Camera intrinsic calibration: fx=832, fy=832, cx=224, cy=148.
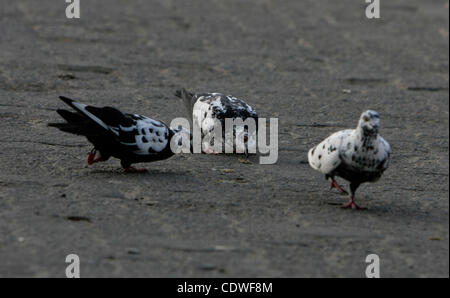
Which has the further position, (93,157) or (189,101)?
(189,101)

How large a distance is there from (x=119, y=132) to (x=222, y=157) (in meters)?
1.32

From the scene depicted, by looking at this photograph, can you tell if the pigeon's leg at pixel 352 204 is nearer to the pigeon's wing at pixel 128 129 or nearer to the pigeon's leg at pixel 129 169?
the pigeon's wing at pixel 128 129

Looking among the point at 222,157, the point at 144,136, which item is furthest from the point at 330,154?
the point at 222,157

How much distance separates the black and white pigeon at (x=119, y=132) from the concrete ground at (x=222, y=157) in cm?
21

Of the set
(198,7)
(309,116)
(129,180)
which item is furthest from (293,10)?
(129,180)

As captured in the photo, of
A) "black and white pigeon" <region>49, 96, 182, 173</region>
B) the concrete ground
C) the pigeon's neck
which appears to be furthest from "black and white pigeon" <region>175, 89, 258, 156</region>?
the pigeon's neck

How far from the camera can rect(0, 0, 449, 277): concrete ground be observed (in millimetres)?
5211

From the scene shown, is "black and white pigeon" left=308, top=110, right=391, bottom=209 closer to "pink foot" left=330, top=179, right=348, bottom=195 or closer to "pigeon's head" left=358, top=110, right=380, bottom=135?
"pigeon's head" left=358, top=110, right=380, bottom=135

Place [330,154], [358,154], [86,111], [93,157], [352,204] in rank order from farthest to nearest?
[93,157]
[86,111]
[352,204]
[330,154]
[358,154]

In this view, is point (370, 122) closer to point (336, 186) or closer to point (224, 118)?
point (336, 186)

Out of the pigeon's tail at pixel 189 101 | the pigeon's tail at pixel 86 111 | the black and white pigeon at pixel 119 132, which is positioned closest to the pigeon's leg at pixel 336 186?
the black and white pigeon at pixel 119 132

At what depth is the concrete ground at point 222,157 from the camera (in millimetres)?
5211

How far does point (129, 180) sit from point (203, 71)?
4221mm

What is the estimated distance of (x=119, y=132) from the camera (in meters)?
6.54
